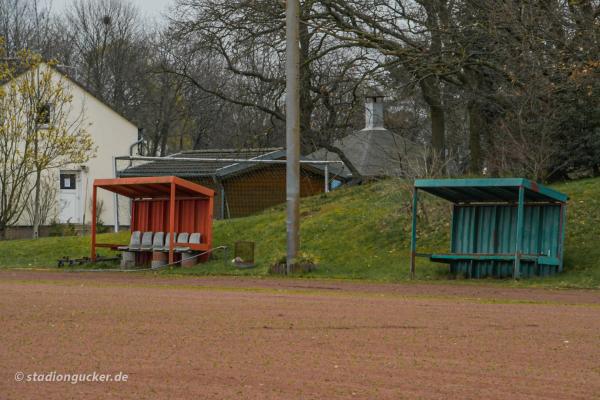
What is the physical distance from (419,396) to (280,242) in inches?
720

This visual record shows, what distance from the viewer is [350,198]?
103ft

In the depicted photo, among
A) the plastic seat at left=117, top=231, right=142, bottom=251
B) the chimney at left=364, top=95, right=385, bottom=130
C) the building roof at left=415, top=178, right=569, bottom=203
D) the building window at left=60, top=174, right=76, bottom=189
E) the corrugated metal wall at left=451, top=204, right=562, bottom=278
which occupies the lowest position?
the plastic seat at left=117, top=231, right=142, bottom=251

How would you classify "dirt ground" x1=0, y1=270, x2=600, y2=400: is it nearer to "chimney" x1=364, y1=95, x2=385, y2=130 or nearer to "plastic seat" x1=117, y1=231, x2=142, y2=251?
"plastic seat" x1=117, y1=231, x2=142, y2=251

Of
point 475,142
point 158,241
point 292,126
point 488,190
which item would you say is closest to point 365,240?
point 292,126

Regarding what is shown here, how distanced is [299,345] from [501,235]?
11530mm

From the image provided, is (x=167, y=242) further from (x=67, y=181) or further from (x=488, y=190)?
(x=67, y=181)

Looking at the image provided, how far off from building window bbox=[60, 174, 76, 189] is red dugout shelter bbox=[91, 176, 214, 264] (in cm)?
2013

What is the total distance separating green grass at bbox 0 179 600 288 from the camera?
21766 mm

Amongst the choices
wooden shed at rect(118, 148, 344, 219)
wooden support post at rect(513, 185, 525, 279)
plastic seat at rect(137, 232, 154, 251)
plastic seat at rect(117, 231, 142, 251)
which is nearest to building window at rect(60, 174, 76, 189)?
wooden shed at rect(118, 148, 344, 219)

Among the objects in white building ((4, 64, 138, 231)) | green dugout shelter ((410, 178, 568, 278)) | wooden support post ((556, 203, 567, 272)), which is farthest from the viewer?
white building ((4, 64, 138, 231))

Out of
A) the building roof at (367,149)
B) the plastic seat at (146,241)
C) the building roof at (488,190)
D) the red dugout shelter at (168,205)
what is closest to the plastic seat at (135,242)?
the plastic seat at (146,241)

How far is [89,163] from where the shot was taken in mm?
48469

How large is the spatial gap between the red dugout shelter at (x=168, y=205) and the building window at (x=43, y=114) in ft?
26.7

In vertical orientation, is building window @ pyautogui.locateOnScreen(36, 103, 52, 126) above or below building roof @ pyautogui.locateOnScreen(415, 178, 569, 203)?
above
